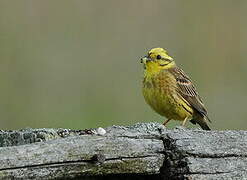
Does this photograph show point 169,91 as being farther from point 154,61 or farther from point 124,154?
point 124,154

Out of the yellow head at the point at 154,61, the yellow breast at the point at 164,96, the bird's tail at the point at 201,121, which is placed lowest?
the bird's tail at the point at 201,121

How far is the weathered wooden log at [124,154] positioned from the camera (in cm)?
396

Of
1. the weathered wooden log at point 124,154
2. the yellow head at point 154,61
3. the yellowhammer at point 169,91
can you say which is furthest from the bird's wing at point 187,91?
the weathered wooden log at point 124,154

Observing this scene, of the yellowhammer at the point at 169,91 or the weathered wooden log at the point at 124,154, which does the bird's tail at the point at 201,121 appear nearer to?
the yellowhammer at the point at 169,91

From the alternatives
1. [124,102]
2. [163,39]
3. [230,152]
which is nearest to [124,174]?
[230,152]

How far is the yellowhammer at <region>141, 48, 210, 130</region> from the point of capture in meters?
7.71

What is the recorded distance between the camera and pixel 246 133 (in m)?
4.55

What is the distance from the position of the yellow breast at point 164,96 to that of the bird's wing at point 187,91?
0.05 meters

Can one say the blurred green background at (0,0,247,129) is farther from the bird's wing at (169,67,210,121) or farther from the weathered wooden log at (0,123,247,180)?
the weathered wooden log at (0,123,247,180)

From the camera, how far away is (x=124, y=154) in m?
4.18

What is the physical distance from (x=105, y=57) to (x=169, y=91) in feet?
6.31

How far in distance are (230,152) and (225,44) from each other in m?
6.48

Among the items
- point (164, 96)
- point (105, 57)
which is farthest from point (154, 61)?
point (105, 57)

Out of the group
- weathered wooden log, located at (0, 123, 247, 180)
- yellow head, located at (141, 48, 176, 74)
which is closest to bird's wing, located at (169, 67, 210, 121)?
yellow head, located at (141, 48, 176, 74)
